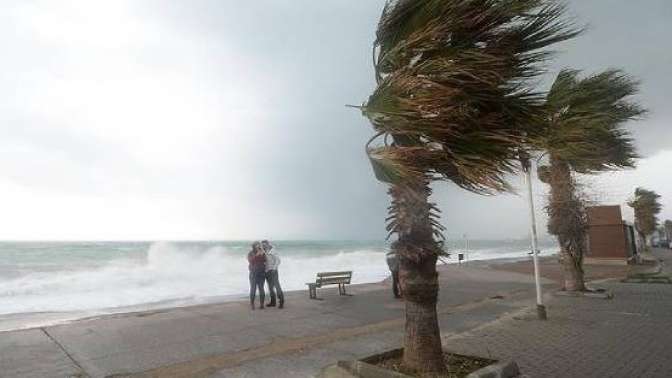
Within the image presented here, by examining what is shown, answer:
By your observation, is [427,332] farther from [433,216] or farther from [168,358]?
[168,358]

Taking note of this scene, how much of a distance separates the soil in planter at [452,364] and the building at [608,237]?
2451cm

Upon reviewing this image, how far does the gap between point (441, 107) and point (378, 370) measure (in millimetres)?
2667

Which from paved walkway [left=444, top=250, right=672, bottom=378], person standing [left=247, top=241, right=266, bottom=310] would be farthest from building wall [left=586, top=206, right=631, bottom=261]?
person standing [left=247, top=241, right=266, bottom=310]

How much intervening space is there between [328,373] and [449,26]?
12.4ft

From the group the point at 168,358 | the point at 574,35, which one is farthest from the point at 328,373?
the point at 574,35

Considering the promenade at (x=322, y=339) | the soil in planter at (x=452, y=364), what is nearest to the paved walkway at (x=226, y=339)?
the promenade at (x=322, y=339)

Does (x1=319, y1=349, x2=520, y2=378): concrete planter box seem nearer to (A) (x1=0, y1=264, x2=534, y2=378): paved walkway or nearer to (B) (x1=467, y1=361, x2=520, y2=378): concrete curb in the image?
(B) (x1=467, y1=361, x2=520, y2=378): concrete curb

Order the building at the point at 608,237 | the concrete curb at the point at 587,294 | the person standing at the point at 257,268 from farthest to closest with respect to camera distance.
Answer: the building at the point at 608,237 < the concrete curb at the point at 587,294 < the person standing at the point at 257,268

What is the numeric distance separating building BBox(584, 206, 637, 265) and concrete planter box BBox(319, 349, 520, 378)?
971 inches

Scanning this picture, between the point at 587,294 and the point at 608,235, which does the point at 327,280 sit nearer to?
the point at 587,294

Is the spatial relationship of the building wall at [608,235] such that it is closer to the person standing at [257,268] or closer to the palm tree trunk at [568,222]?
the palm tree trunk at [568,222]

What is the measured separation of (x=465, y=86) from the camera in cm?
393

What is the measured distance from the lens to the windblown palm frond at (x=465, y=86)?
388cm

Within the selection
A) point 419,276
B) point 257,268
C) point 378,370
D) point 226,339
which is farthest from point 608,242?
point 378,370
